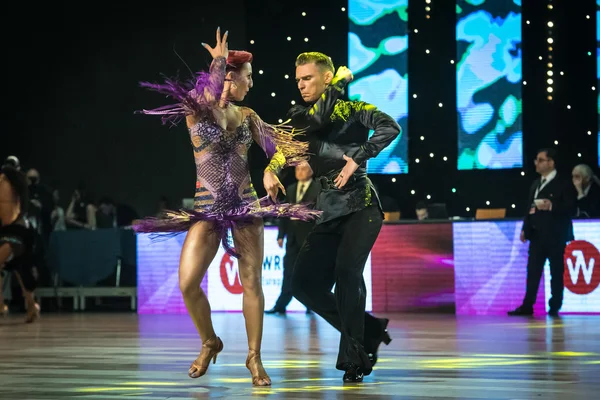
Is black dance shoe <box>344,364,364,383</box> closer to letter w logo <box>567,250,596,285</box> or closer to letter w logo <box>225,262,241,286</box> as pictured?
letter w logo <box>567,250,596,285</box>

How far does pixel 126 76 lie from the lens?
16234mm

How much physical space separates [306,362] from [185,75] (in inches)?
397

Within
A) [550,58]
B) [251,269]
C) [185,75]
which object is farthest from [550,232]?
[185,75]

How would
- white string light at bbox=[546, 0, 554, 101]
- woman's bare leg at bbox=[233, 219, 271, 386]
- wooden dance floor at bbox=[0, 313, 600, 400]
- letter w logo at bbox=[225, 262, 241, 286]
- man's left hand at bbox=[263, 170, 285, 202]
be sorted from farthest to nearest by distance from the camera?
white string light at bbox=[546, 0, 554, 101]
letter w logo at bbox=[225, 262, 241, 286]
woman's bare leg at bbox=[233, 219, 271, 386]
man's left hand at bbox=[263, 170, 285, 202]
wooden dance floor at bbox=[0, 313, 600, 400]

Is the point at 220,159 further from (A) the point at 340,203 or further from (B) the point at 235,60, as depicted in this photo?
(A) the point at 340,203

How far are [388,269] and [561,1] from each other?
4.92 meters

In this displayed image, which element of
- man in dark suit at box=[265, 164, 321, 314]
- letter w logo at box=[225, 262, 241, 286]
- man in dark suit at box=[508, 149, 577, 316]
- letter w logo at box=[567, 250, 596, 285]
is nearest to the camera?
man in dark suit at box=[508, 149, 577, 316]

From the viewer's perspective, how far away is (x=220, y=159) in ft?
16.4

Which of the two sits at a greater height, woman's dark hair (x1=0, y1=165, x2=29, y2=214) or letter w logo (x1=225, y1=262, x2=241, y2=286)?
woman's dark hair (x1=0, y1=165, x2=29, y2=214)

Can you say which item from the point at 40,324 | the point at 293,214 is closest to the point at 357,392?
the point at 293,214

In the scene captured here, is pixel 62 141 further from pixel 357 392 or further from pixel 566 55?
pixel 357 392

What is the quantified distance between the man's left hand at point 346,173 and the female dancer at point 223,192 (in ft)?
0.72

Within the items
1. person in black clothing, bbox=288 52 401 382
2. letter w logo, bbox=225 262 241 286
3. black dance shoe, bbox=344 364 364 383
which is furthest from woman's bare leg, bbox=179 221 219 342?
letter w logo, bbox=225 262 241 286

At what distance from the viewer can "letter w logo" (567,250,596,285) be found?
10.7 meters
